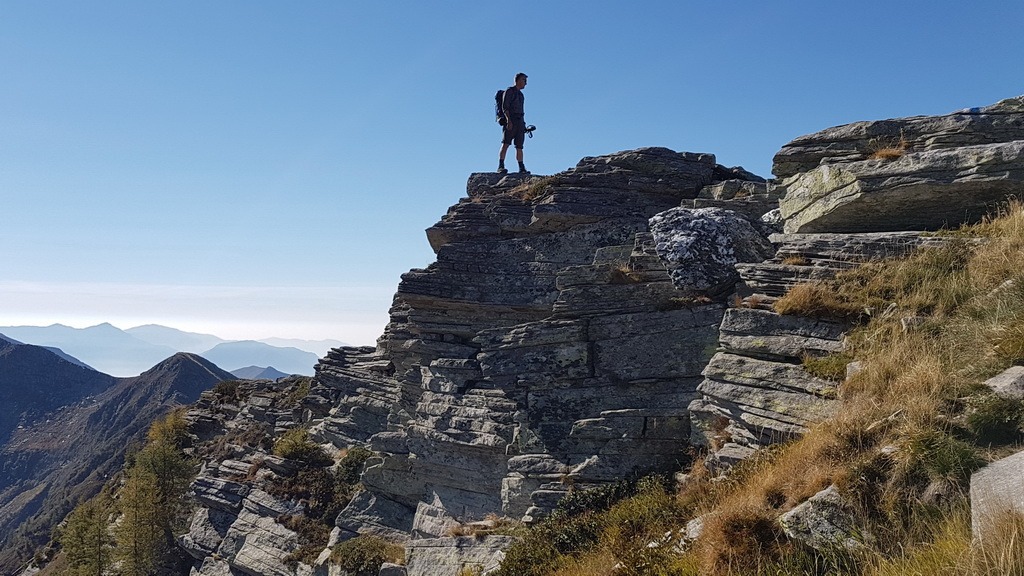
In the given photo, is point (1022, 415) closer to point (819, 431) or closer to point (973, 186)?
point (819, 431)

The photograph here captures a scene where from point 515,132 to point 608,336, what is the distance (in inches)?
439

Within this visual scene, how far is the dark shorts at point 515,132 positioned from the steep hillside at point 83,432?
123 metres

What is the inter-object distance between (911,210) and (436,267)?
1639 centimetres

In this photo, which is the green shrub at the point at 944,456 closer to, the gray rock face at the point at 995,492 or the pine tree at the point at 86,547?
the gray rock face at the point at 995,492

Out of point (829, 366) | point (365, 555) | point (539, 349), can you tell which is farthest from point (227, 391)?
point (829, 366)

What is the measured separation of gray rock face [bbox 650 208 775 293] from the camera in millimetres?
15867

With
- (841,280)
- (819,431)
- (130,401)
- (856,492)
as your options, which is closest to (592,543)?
(819,431)

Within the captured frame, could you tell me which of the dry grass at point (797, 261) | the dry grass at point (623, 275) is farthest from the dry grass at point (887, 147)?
the dry grass at point (623, 275)

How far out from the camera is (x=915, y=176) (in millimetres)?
12938

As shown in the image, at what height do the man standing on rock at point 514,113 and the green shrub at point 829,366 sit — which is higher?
the man standing on rock at point 514,113

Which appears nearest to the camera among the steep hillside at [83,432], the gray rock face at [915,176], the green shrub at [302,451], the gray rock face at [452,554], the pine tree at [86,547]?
the gray rock face at [915,176]

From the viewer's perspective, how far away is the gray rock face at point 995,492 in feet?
17.8

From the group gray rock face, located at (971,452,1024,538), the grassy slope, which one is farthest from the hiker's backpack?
gray rock face, located at (971,452,1024,538)

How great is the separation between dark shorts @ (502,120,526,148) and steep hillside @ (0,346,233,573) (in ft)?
403
